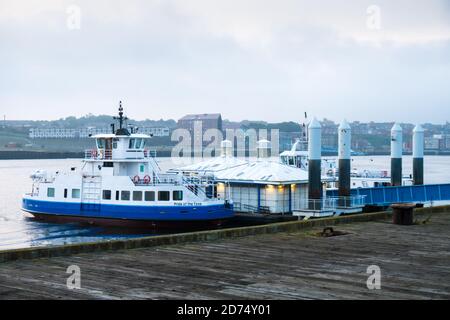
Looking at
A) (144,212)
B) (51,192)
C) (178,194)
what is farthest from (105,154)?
(178,194)

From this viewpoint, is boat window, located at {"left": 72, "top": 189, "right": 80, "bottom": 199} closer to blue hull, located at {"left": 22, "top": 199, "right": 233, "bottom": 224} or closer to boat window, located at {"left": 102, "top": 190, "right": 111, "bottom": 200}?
blue hull, located at {"left": 22, "top": 199, "right": 233, "bottom": 224}

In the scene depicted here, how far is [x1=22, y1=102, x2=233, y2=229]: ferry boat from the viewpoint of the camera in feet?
135

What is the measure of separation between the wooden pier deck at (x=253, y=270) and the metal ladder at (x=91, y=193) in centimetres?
2896

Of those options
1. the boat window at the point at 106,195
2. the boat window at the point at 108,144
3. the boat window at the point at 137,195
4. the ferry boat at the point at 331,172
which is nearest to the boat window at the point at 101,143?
the boat window at the point at 108,144

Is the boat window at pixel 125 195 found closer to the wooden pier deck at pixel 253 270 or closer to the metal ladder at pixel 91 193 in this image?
the metal ladder at pixel 91 193

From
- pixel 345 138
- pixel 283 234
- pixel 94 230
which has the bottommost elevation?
pixel 94 230

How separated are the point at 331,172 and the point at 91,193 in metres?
20.7

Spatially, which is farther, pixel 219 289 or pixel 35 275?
pixel 35 275

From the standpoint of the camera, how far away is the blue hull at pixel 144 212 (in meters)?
41.0

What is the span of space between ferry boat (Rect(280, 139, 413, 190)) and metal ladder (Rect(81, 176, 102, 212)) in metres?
16.8
